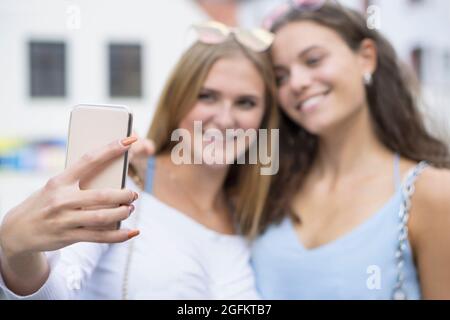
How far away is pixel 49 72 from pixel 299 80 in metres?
1.07

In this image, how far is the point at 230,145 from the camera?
2.40ft

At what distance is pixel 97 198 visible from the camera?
0.44 m

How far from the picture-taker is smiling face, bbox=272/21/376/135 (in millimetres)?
756

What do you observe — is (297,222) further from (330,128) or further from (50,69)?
(50,69)

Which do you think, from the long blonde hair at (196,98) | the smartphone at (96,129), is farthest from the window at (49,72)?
the smartphone at (96,129)

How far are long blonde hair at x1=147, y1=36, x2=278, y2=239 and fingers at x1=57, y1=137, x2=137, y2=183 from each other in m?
0.28

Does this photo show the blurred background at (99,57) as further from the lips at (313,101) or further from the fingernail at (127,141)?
the fingernail at (127,141)

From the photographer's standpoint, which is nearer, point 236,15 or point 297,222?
point 297,222

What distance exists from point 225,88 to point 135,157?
173mm

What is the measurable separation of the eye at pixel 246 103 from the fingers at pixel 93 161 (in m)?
0.29

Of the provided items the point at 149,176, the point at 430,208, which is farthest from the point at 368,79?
the point at 149,176

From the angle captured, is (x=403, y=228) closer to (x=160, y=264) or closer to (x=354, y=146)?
(x=354, y=146)

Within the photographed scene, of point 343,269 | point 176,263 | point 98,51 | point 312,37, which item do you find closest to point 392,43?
point 312,37

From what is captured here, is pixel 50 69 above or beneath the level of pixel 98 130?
above
